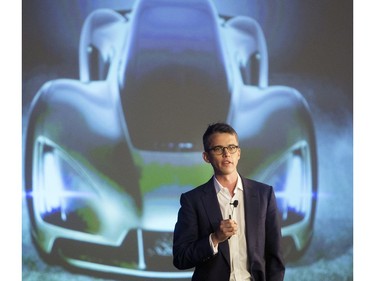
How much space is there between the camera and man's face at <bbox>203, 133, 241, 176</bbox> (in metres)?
2.34

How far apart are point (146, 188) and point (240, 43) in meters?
1.26

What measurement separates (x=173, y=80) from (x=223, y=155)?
2.72 m

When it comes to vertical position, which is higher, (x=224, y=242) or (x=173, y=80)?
(x=173, y=80)

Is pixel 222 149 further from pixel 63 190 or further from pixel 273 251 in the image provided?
pixel 63 190

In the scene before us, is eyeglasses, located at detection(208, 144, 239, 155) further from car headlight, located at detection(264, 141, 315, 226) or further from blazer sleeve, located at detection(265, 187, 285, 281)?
car headlight, located at detection(264, 141, 315, 226)

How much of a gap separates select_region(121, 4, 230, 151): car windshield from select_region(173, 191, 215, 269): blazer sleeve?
2.60 meters

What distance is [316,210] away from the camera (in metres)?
5.11

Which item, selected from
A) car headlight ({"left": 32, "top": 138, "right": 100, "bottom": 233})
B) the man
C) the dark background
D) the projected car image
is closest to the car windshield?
the projected car image

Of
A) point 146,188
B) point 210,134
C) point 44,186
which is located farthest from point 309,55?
point 210,134

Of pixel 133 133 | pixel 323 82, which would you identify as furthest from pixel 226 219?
pixel 323 82

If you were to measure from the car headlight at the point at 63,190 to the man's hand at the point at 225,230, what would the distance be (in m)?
2.85

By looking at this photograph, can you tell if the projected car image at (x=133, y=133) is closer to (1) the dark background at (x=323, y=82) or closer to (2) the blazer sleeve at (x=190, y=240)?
(1) the dark background at (x=323, y=82)

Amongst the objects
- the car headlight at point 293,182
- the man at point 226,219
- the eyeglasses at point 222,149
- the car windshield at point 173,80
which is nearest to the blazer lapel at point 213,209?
the man at point 226,219

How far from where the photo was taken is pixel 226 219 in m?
2.26
